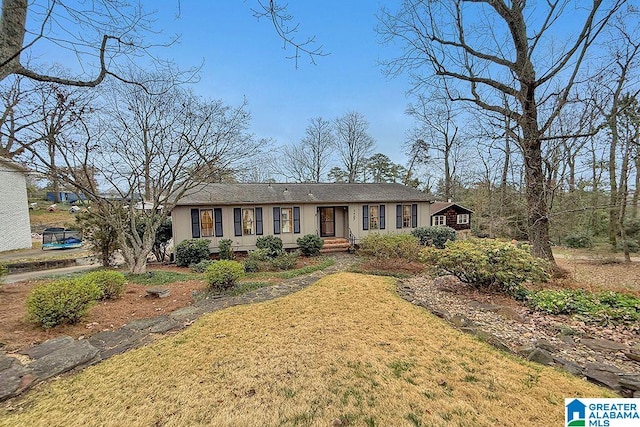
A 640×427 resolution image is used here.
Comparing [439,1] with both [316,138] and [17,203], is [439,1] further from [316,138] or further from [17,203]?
[17,203]

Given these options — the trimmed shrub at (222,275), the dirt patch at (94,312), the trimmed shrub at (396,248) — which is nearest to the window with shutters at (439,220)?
the trimmed shrub at (396,248)

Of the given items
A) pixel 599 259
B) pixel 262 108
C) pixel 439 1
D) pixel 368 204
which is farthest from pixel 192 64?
pixel 599 259

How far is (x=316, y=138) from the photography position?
94.4 ft

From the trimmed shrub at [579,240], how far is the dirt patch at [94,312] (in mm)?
22365

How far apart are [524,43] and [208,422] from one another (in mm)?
11864

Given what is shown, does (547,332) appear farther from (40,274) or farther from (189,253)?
(40,274)

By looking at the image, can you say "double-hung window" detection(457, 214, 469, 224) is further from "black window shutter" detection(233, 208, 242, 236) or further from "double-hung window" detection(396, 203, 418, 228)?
"black window shutter" detection(233, 208, 242, 236)

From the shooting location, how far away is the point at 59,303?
4617 mm

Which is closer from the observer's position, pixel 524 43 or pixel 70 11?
pixel 70 11

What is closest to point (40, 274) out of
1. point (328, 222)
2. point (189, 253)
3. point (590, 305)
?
point (189, 253)

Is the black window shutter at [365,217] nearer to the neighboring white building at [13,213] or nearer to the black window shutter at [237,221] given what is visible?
the black window shutter at [237,221]

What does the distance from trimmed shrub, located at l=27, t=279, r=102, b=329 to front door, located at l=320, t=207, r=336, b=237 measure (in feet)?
39.5

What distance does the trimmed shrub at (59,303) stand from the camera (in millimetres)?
4520

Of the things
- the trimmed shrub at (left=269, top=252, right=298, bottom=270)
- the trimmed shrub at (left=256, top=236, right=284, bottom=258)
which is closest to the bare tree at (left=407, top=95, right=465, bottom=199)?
the trimmed shrub at (left=256, top=236, right=284, bottom=258)
